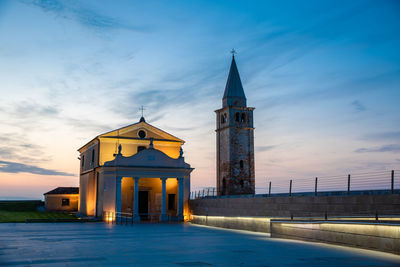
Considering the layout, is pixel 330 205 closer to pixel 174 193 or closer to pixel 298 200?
pixel 298 200

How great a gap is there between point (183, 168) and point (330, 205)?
16.7 m

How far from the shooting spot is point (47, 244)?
46.6 ft

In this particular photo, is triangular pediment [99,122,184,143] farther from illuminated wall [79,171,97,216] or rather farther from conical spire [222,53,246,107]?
conical spire [222,53,246,107]

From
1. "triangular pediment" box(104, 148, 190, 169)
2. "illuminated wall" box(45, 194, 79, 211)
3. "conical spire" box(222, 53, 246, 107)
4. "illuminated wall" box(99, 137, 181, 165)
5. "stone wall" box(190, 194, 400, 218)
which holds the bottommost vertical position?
"illuminated wall" box(45, 194, 79, 211)

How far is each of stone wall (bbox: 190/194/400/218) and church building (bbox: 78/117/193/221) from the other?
405 centimetres

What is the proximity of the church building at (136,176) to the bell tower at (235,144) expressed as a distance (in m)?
5.54

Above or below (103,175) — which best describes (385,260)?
below

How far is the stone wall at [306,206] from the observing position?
15.9 m

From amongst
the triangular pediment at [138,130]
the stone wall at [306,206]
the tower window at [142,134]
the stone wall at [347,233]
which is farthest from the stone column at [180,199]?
the stone wall at [347,233]

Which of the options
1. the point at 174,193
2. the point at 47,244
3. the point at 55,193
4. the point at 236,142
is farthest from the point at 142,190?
the point at 47,244

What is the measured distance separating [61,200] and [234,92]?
25.0 meters

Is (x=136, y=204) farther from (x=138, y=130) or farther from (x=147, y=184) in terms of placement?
(x=138, y=130)

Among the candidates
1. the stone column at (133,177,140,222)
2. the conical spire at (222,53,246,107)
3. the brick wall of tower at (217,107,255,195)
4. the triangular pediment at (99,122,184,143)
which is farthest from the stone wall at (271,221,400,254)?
the conical spire at (222,53,246,107)

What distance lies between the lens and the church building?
31.8m
